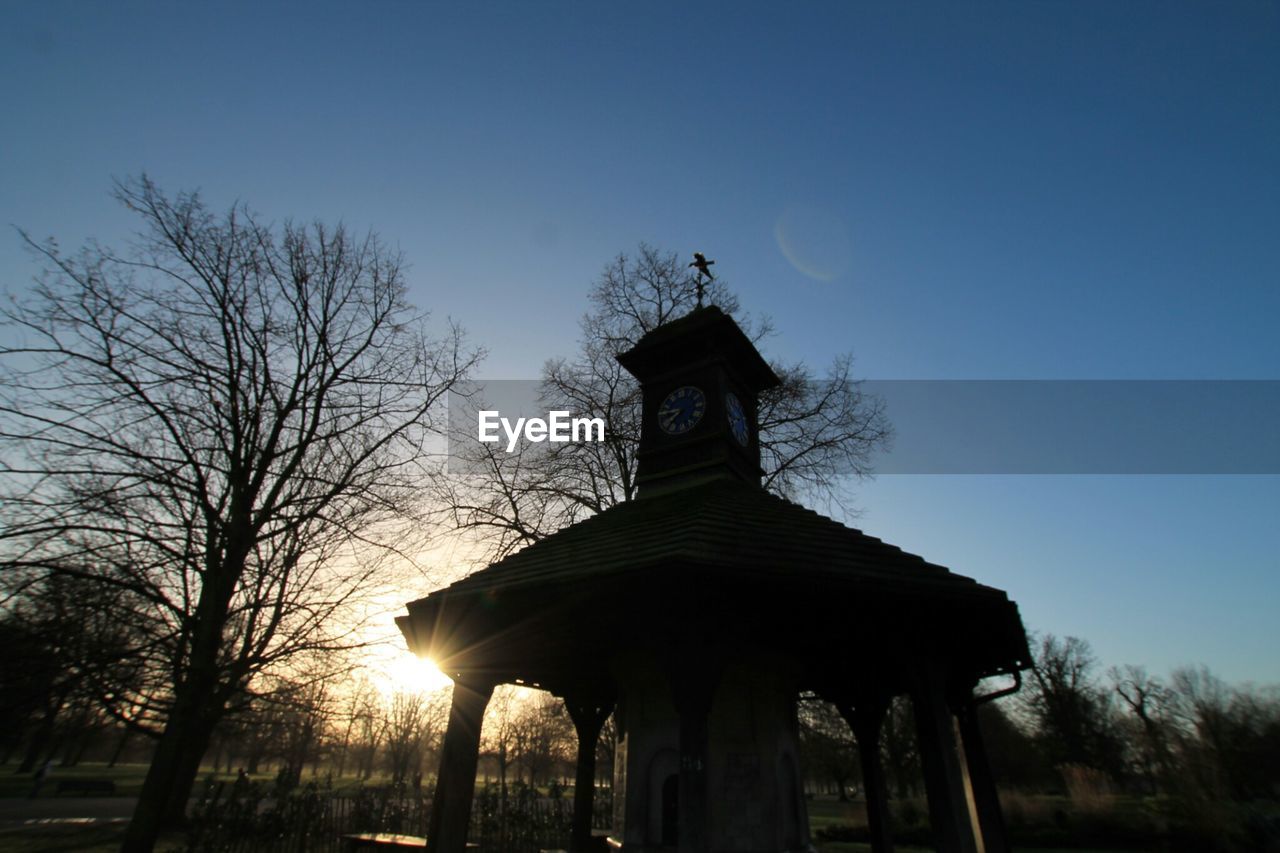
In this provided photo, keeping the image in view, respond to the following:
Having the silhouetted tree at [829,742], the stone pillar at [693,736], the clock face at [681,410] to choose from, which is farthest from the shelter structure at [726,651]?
the silhouetted tree at [829,742]

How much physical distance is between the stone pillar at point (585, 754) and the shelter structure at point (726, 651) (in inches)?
39.4

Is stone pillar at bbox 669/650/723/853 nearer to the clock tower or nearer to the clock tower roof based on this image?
the clock tower

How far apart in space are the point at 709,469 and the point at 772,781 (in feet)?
15.5

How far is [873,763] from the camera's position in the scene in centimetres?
902

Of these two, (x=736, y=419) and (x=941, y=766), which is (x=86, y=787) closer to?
(x=736, y=419)

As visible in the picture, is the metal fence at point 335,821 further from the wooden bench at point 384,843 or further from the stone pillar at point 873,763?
the stone pillar at point 873,763

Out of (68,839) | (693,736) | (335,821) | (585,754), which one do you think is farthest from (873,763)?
(68,839)

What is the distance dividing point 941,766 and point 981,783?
2186 mm

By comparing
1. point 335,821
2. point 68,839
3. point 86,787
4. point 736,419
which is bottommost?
point 86,787

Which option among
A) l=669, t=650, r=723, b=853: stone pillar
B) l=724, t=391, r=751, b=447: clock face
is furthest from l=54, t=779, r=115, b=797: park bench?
l=669, t=650, r=723, b=853: stone pillar

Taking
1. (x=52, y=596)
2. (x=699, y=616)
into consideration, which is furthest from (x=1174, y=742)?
(x=52, y=596)

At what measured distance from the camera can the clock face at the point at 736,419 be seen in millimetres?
10741

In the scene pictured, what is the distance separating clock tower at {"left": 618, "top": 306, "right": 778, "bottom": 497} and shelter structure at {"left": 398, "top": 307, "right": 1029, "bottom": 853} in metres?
0.83

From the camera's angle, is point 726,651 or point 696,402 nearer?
point 726,651
